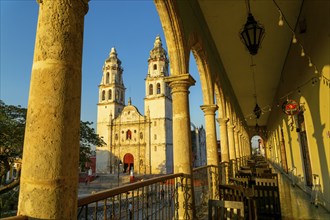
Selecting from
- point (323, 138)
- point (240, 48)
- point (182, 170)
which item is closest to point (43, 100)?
point (182, 170)

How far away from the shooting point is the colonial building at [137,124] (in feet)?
117

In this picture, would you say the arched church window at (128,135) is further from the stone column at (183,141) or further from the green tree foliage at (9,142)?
the stone column at (183,141)

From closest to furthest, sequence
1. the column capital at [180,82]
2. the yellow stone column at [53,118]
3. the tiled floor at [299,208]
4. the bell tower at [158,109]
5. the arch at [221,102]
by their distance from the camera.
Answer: the yellow stone column at [53,118]
the column capital at [180,82]
the tiled floor at [299,208]
the arch at [221,102]
the bell tower at [158,109]

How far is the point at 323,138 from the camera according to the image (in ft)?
17.6

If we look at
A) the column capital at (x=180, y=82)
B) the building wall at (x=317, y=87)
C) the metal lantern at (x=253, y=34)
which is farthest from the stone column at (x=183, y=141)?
the building wall at (x=317, y=87)

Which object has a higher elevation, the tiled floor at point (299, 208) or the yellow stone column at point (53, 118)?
the yellow stone column at point (53, 118)

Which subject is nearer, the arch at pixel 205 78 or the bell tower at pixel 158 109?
the arch at pixel 205 78

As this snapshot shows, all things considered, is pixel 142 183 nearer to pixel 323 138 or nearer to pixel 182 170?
pixel 182 170

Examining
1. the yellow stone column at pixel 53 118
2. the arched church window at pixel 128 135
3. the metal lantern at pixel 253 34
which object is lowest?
the yellow stone column at pixel 53 118

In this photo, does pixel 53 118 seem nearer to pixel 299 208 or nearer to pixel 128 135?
pixel 299 208

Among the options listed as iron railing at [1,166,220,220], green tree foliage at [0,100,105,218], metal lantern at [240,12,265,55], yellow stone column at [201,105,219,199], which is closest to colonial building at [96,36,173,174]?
green tree foliage at [0,100,105,218]

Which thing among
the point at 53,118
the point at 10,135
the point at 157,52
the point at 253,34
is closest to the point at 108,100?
the point at 157,52

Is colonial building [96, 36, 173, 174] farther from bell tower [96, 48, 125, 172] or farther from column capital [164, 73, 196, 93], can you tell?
column capital [164, 73, 196, 93]

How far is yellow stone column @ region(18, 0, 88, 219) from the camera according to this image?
1309 mm
